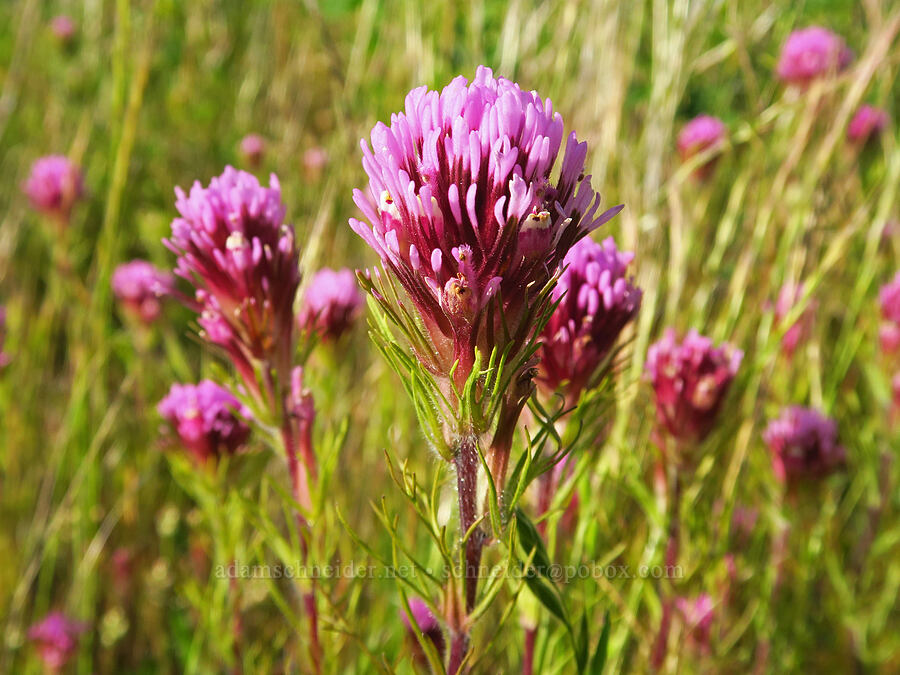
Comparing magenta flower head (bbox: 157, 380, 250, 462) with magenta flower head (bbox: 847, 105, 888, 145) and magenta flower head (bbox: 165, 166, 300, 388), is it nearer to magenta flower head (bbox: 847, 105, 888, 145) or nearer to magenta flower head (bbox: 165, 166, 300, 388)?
magenta flower head (bbox: 165, 166, 300, 388)

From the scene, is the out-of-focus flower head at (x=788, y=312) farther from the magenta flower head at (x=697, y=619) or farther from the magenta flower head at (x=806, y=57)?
the magenta flower head at (x=806, y=57)

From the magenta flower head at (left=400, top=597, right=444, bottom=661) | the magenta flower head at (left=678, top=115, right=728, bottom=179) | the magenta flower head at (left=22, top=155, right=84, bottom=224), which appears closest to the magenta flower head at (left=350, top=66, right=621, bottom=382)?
the magenta flower head at (left=400, top=597, right=444, bottom=661)

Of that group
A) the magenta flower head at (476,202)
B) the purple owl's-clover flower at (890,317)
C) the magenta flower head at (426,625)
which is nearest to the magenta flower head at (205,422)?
the magenta flower head at (426,625)

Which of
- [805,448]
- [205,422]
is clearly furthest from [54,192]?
[805,448]

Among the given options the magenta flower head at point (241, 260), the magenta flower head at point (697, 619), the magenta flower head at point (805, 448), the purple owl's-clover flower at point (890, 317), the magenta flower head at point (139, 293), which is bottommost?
the magenta flower head at point (697, 619)

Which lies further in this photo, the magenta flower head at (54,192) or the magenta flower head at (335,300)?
the magenta flower head at (54,192)

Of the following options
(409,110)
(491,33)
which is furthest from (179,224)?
(491,33)

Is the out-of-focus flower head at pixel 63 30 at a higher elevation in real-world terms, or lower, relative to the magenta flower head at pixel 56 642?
higher
